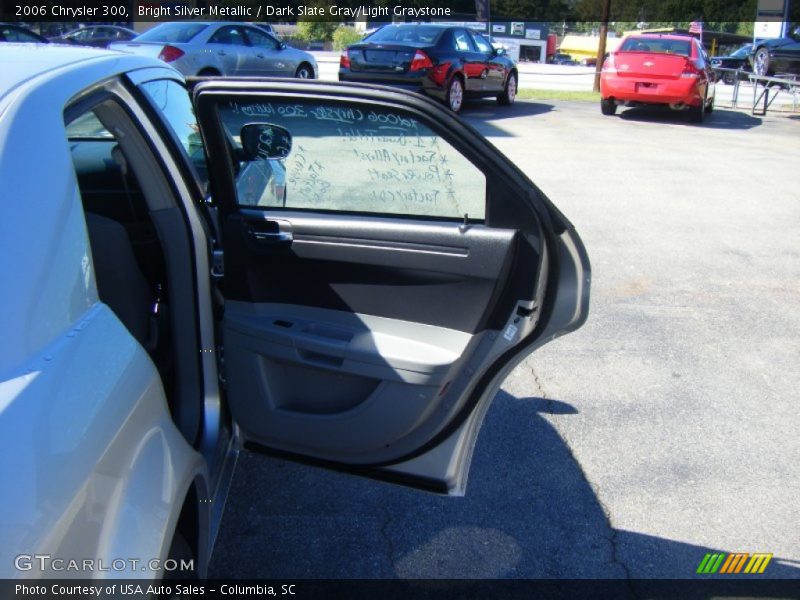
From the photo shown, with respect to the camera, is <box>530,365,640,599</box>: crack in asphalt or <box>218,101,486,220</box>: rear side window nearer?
<box>218,101,486,220</box>: rear side window

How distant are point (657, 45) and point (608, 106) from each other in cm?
143

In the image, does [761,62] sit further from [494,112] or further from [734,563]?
[734,563]

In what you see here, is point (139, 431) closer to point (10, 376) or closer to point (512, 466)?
point (10, 376)

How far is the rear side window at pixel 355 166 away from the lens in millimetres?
2385

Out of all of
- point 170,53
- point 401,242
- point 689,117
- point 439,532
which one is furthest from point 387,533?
point 689,117

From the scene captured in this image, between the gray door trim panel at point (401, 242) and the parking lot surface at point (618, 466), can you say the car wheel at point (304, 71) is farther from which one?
the gray door trim panel at point (401, 242)

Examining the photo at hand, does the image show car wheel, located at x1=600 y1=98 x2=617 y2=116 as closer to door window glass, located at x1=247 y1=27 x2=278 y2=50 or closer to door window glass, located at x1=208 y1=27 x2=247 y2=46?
door window glass, located at x1=247 y1=27 x2=278 y2=50

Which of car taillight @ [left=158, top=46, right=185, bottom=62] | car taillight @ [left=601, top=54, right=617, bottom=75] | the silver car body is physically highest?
car taillight @ [left=601, top=54, right=617, bottom=75]

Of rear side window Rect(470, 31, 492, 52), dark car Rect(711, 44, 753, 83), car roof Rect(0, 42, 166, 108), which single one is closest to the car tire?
car roof Rect(0, 42, 166, 108)

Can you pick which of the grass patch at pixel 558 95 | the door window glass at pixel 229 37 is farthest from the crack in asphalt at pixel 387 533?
the grass patch at pixel 558 95

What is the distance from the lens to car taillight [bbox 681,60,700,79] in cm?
1399

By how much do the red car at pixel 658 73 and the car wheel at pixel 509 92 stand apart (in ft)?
6.66

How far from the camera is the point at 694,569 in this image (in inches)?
109

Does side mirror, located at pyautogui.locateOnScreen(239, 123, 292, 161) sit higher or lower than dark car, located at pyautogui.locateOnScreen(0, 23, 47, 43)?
lower
